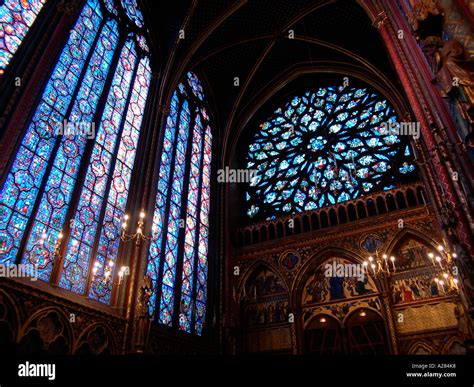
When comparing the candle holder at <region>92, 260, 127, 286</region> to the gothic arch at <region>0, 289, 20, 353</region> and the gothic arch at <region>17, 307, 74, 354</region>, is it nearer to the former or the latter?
the gothic arch at <region>17, 307, 74, 354</region>

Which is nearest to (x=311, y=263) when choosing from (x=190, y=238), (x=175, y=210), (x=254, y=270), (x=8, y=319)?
(x=254, y=270)

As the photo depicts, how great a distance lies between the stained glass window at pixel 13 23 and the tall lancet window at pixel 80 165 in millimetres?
954

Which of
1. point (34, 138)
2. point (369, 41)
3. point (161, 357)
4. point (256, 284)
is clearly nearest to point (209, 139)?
point (256, 284)

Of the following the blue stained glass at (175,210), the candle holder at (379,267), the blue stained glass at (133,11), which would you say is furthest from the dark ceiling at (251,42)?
the candle holder at (379,267)

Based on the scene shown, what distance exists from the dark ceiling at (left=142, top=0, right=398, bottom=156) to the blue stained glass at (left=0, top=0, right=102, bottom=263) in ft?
12.6

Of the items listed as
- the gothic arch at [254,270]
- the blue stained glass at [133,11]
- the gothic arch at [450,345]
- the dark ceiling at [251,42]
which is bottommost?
the gothic arch at [450,345]

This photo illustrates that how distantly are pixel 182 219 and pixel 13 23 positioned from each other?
686 centimetres

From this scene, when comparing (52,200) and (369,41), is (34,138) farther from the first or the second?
(369,41)

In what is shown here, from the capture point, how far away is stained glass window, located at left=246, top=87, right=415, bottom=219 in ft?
43.8

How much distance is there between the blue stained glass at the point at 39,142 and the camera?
6.68 metres

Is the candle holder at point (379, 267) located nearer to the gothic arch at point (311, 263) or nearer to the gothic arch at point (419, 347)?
the gothic arch at point (311, 263)

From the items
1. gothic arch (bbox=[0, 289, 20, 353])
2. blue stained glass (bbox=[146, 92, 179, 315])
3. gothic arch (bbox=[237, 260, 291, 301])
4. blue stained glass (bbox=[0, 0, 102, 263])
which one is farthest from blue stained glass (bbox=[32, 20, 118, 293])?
gothic arch (bbox=[237, 260, 291, 301])

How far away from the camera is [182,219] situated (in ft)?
40.0

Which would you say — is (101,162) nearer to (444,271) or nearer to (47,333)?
(47,333)
